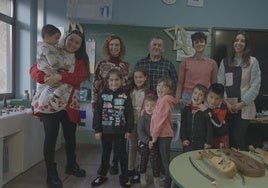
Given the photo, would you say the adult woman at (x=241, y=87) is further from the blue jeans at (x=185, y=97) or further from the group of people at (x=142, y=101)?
the blue jeans at (x=185, y=97)

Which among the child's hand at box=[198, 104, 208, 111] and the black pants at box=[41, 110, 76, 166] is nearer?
the child's hand at box=[198, 104, 208, 111]

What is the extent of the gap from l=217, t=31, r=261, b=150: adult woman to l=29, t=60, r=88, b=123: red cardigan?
4.36 feet

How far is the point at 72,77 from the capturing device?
2420 millimetres

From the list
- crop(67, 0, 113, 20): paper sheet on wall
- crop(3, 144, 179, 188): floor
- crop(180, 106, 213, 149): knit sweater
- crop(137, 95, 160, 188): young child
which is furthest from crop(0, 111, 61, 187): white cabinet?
crop(67, 0, 113, 20): paper sheet on wall

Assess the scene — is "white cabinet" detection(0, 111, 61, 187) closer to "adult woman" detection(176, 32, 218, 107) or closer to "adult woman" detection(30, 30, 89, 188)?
"adult woman" detection(30, 30, 89, 188)

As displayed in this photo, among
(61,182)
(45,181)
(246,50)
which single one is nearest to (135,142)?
(61,182)

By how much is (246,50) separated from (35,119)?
7.21 ft

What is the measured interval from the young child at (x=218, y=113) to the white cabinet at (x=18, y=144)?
1745 millimetres

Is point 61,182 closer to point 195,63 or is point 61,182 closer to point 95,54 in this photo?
point 195,63

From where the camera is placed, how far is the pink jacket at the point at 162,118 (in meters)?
2.28

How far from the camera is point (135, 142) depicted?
260cm

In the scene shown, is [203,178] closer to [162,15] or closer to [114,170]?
[114,170]

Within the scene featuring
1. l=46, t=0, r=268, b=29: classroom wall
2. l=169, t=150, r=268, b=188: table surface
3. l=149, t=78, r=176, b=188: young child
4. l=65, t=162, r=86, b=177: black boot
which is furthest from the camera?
l=46, t=0, r=268, b=29: classroom wall

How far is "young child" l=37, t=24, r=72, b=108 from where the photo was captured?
91.5 inches
